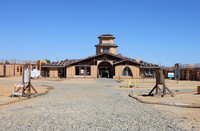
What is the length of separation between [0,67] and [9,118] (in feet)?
134

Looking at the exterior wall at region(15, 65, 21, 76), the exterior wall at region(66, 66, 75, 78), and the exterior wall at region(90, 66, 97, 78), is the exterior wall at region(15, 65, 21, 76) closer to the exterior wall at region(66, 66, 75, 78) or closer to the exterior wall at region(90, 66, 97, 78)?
the exterior wall at region(66, 66, 75, 78)

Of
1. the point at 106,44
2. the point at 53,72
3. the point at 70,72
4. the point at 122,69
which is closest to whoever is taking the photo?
the point at 122,69

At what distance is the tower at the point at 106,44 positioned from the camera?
1909 inches

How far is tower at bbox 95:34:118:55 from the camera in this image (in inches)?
1909

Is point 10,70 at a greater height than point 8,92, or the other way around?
point 10,70

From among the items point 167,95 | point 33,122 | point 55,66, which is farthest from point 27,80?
point 55,66

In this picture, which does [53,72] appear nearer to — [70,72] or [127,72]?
[70,72]

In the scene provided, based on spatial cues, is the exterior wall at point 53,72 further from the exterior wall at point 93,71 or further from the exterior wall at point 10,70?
the exterior wall at point 10,70

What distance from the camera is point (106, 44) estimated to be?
48.5m

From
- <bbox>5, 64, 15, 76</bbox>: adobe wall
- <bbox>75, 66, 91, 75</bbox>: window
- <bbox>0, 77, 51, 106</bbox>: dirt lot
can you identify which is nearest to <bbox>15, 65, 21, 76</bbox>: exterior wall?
<bbox>5, 64, 15, 76</bbox>: adobe wall

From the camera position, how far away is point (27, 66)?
14.9m

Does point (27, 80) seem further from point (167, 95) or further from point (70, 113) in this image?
point (167, 95)

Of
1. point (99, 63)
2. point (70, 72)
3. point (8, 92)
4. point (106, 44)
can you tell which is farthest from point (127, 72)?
point (8, 92)

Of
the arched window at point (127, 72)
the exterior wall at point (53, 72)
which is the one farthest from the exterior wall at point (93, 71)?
the exterior wall at point (53, 72)
